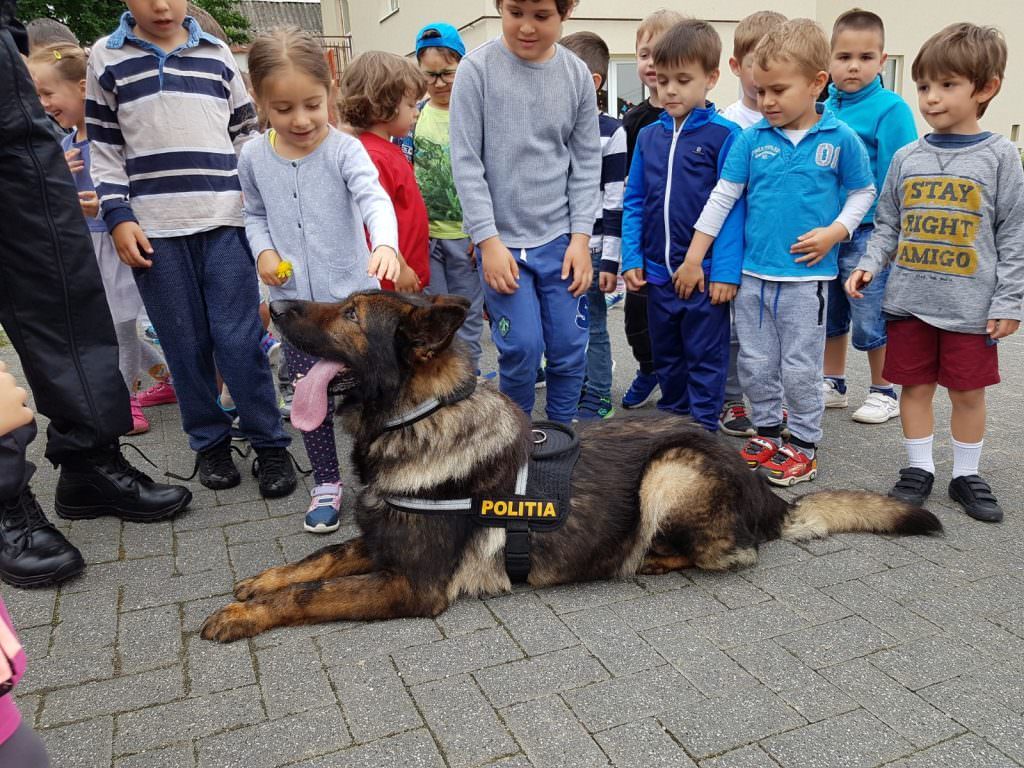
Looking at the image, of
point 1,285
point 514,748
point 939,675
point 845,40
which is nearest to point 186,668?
point 514,748

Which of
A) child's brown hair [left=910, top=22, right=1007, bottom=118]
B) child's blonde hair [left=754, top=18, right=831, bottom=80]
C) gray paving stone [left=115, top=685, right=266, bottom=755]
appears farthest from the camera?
child's blonde hair [left=754, top=18, right=831, bottom=80]

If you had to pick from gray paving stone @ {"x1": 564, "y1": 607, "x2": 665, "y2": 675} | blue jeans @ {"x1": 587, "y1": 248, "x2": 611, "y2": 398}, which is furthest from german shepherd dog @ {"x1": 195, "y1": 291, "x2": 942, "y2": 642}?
blue jeans @ {"x1": 587, "y1": 248, "x2": 611, "y2": 398}

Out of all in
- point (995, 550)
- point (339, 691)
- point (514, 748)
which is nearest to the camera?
point (514, 748)

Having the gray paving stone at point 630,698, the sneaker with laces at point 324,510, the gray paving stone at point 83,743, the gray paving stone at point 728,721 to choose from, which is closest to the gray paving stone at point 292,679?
the gray paving stone at point 83,743

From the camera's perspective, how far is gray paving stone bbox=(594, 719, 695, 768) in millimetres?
2225

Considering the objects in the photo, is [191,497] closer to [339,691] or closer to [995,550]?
[339,691]

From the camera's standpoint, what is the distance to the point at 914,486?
4.07m

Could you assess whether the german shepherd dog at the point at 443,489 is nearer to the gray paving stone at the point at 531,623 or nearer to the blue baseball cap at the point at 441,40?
the gray paving stone at the point at 531,623

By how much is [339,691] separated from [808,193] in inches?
142

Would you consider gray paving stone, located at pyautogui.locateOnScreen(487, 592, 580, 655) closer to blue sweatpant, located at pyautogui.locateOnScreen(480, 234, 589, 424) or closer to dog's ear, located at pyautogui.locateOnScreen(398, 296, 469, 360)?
dog's ear, located at pyautogui.locateOnScreen(398, 296, 469, 360)

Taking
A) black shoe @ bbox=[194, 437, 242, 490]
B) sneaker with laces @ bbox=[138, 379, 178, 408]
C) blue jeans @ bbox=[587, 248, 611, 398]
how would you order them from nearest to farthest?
black shoe @ bbox=[194, 437, 242, 490] < blue jeans @ bbox=[587, 248, 611, 398] < sneaker with laces @ bbox=[138, 379, 178, 408]

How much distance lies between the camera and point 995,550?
354 cm

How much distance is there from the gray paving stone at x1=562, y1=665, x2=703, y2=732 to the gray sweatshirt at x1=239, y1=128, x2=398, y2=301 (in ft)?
7.59

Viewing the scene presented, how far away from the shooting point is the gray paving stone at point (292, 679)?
8.16 feet
